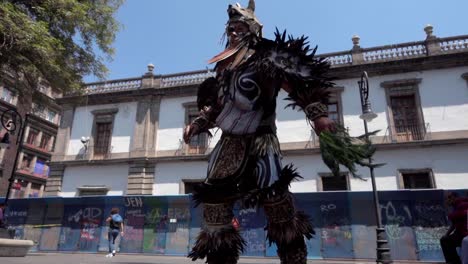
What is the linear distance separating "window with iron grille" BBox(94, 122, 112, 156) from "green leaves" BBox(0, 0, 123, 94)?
1071cm

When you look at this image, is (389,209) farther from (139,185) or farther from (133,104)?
(133,104)

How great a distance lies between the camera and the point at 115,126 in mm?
19719

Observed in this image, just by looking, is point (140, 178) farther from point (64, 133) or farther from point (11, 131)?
point (11, 131)

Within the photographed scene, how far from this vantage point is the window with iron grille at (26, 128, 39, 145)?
111 ft

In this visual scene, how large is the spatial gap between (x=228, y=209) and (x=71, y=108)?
21.7m

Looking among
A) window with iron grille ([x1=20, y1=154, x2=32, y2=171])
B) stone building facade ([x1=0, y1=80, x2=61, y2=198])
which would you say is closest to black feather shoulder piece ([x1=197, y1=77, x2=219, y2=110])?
stone building facade ([x1=0, y1=80, x2=61, y2=198])

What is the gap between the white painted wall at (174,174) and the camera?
17.2 meters

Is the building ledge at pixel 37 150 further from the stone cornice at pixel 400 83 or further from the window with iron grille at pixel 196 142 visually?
the stone cornice at pixel 400 83

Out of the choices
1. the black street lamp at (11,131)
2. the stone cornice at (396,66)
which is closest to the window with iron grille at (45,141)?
the stone cornice at (396,66)

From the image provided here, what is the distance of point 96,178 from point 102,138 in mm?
2578

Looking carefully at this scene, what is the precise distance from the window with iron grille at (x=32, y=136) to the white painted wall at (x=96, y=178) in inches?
705

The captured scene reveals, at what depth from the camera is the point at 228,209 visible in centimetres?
207

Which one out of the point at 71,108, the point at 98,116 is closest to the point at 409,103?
the point at 98,116

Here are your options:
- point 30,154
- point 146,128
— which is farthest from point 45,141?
point 146,128
